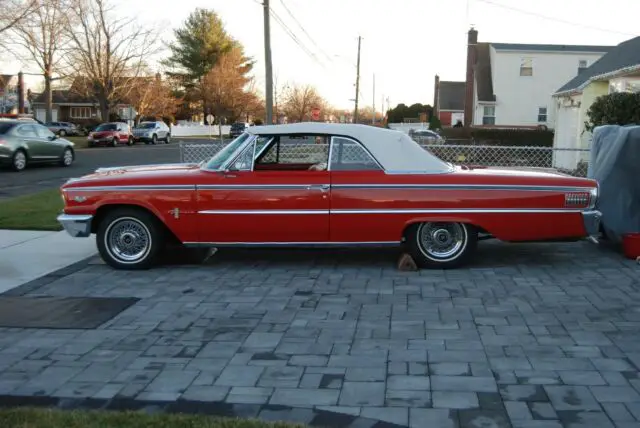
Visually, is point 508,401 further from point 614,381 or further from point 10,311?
point 10,311

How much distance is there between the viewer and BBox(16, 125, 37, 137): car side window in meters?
21.0

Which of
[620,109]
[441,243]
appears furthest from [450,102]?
[441,243]

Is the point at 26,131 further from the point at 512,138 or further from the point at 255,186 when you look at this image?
the point at 512,138

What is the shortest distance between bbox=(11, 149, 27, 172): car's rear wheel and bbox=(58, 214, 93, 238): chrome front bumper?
14.7 m

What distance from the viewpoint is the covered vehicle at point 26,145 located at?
2036 centimetres

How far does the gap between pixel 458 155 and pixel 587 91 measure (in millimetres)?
8634

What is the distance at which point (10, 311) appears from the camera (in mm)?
5996

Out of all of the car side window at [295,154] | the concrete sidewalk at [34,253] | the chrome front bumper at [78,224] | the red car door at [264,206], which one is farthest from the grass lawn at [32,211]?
the car side window at [295,154]

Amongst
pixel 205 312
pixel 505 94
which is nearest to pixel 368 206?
pixel 205 312

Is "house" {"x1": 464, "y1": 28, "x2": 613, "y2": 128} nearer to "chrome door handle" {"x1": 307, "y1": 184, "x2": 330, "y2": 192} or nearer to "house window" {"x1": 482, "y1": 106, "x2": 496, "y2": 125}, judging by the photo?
"house window" {"x1": 482, "y1": 106, "x2": 496, "y2": 125}

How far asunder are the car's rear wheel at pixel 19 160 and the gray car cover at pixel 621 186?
1789cm

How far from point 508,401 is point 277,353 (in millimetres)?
1706

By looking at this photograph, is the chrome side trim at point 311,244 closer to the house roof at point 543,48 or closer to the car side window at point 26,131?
the car side window at point 26,131

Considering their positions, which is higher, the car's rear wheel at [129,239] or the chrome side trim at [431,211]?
the chrome side trim at [431,211]
